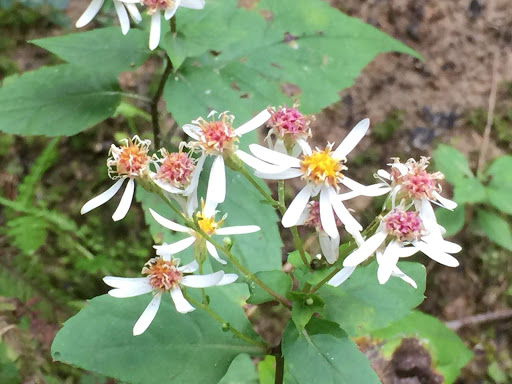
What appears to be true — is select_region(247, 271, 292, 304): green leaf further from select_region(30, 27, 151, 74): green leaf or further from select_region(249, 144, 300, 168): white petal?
select_region(30, 27, 151, 74): green leaf

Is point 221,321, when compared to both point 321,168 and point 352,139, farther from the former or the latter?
point 352,139

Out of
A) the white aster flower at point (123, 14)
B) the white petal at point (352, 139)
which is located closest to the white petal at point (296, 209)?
the white petal at point (352, 139)

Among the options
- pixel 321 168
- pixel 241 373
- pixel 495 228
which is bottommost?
pixel 241 373

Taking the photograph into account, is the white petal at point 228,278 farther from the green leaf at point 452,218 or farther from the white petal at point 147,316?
the green leaf at point 452,218

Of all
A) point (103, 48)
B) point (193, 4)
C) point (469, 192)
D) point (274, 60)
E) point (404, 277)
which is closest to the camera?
point (404, 277)

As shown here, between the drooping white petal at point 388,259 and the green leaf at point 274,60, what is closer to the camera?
the drooping white petal at point 388,259

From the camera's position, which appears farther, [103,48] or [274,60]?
[274,60]

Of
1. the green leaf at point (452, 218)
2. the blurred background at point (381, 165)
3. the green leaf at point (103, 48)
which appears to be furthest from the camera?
the green leaf at point (452, 218)

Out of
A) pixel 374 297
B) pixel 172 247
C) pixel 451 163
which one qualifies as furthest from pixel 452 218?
pixel 172 247
